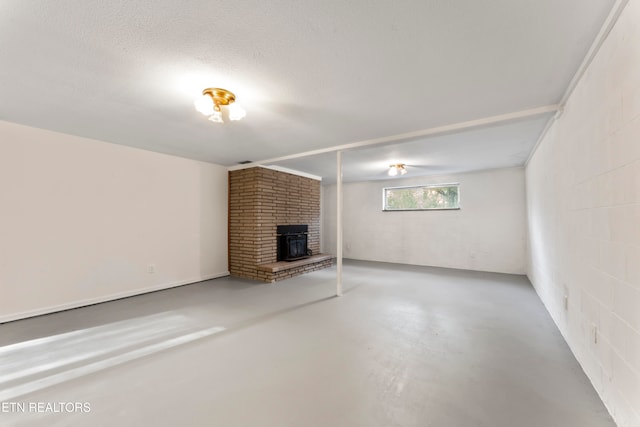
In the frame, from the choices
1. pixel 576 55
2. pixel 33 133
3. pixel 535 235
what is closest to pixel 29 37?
pixel 33 133

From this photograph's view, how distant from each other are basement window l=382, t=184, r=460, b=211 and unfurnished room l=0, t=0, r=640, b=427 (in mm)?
1602

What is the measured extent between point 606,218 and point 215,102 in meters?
3.03

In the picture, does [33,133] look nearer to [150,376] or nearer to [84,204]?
[84,204]

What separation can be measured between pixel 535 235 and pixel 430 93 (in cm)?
340

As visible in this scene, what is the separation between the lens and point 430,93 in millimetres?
2281

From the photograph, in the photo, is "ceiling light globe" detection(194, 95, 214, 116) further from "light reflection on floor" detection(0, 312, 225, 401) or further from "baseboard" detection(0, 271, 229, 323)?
"baseboard" detection(0, 271, 229, 323)

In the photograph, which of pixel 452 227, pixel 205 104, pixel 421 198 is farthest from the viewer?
pixel 421 198

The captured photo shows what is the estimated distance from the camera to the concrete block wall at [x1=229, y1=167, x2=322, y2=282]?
16.5 ft

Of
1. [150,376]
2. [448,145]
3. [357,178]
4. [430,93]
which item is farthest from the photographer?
[357,178]

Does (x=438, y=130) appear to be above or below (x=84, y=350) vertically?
above

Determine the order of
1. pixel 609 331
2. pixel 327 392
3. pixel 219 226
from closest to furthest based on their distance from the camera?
pixel 609 331, pixel 327 392, pixel 219 226

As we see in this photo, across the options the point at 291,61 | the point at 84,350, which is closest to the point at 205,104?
the point at 291,61

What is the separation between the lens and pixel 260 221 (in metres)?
5.05

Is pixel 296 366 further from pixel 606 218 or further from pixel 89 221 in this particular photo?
pixel 89 221
